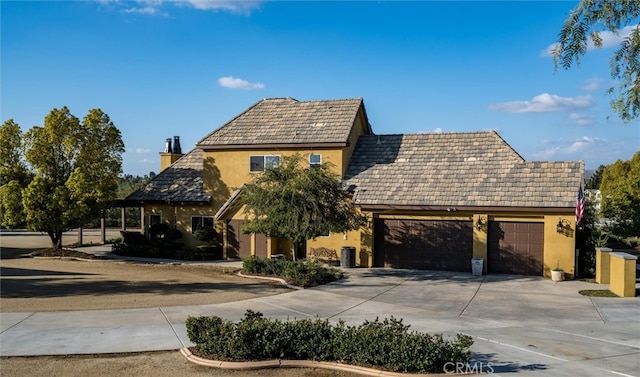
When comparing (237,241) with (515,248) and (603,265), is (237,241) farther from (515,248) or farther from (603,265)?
(603,265)

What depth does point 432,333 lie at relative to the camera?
13336mm

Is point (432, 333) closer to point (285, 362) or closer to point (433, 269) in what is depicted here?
point (285, 362)

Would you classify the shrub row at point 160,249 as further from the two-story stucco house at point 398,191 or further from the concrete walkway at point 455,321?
the concrete walkway at point 455,321

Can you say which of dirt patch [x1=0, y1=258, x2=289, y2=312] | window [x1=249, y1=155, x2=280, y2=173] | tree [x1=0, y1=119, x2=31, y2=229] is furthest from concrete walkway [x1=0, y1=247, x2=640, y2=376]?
tree [x1=0, y1=119, x2=31, y2=229]

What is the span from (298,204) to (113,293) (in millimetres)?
7532

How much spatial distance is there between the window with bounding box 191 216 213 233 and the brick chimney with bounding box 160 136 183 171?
A: 7.19m

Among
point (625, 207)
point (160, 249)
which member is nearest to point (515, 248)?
point (625, 207)

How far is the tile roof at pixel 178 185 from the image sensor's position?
30.8 meters

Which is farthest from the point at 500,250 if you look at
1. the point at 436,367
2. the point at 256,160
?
the point at 436,367

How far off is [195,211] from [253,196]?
939cm

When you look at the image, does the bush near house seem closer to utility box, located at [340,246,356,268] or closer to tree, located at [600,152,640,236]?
utility box, located at [340,246,356,268]

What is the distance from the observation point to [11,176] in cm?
2917

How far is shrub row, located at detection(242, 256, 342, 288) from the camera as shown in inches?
826

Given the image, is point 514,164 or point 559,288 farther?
point 514,164
